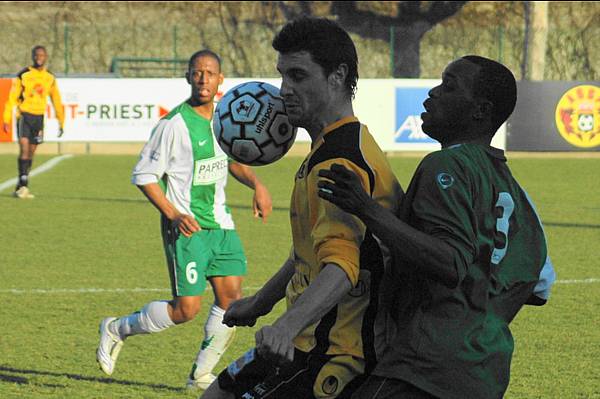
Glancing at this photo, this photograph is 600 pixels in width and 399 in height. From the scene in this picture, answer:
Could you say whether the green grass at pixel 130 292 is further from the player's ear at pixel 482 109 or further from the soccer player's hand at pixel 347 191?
Result: the soccer player's hand at pixel 347 191

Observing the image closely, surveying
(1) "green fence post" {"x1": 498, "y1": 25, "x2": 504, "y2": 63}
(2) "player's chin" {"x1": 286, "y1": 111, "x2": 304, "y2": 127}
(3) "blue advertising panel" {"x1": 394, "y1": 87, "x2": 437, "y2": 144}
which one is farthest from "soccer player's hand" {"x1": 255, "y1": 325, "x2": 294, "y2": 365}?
(1) "green fence post" {"x1": 498, "y1": 25, "x2": 504, "y2": 63}

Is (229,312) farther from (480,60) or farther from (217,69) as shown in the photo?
(217,69)

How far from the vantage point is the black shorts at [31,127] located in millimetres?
18984

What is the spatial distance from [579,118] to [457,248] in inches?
845

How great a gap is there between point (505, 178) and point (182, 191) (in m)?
3.85

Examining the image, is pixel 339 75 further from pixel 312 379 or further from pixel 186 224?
pixel 186 224

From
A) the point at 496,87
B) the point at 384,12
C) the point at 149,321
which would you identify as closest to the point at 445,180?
the point at 496,87

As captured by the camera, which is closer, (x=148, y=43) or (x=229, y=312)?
(x=229, y=312)

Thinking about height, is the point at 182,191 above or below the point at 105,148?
above

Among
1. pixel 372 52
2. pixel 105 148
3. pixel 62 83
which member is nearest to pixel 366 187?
pixel 62 83

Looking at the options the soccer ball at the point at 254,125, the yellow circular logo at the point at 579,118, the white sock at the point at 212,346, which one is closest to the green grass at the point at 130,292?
the white sock at the point at 212,346

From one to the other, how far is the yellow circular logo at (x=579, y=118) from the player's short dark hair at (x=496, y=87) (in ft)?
68.5

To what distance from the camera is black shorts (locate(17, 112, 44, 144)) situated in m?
19.0

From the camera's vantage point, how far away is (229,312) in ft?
13.8
